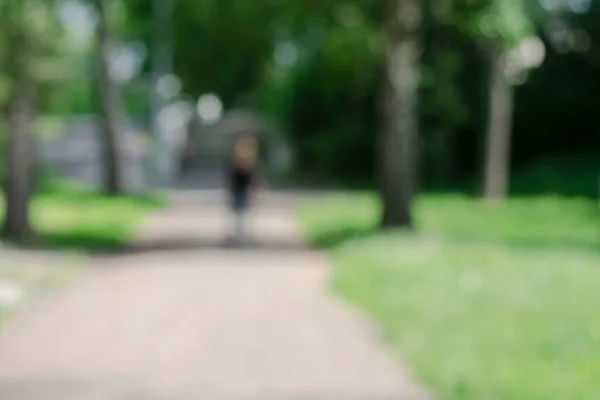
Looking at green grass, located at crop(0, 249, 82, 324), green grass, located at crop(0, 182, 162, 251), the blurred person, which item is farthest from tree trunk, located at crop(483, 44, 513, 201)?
green grass, located at crop(0, 249, 82, 324)

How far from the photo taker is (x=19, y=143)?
720 inches

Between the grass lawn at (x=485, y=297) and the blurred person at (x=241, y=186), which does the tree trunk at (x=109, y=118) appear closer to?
the grass lawn at (x=485, y=297)

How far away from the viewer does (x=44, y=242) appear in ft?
60.4

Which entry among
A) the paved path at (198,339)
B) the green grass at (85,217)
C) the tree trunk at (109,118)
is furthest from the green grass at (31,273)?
the tree trunk at (109,118)

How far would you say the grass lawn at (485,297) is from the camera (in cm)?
764

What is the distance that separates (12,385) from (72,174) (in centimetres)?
3987

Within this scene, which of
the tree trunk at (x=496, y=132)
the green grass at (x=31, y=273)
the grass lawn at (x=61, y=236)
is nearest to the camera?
the green grass at (x=31, y=273)

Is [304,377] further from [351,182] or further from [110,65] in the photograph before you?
[351,182]

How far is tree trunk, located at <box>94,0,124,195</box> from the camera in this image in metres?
32.1

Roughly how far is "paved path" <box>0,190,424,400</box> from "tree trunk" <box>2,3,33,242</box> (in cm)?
283

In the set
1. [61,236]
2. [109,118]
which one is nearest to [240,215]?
[61,236]

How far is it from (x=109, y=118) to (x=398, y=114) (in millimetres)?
15881

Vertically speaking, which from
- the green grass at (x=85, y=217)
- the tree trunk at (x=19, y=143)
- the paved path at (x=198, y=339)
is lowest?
the green grass at (x=85, y=217)

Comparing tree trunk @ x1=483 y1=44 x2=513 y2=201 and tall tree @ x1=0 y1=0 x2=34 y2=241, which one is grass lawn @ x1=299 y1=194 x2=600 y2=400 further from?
tree trunk @ x1=483 y1=44 x2=513 y2=201
